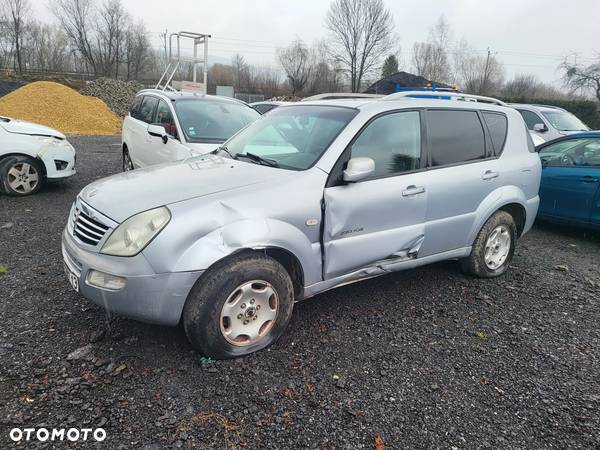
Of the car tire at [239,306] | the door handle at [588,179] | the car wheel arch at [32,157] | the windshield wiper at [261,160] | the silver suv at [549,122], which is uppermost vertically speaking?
the silver suv at [549,122]

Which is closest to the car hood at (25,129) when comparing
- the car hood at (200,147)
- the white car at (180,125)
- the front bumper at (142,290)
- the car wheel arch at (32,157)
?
the car wheel arch at (32,157)

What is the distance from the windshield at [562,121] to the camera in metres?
10.9

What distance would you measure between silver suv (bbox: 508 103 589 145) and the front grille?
34.4 feet

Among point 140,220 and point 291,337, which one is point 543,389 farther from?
point 140,220

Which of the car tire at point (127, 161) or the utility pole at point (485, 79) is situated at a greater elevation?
the utility pole at point (485, 79)

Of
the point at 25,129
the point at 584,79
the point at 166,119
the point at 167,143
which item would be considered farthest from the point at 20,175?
the point at 584,79

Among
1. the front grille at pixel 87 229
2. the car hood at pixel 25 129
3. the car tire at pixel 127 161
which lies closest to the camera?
the front grille at pixel 87 229

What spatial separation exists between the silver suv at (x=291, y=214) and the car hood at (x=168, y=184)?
0.05 feet

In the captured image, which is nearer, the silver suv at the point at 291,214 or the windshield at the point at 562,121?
the silver suv at the point at 291,214

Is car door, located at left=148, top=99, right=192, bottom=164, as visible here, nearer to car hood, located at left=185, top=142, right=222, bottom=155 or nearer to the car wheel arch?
car hood, located at left=185, top=142, right=222, bottom=155

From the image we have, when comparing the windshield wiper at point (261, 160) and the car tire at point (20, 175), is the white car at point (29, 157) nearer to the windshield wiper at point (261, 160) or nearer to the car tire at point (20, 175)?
the car tire at point (20, 175)

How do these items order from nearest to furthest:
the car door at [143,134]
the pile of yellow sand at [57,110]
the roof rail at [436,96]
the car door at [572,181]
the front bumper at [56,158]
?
the roof rail at [436,96] < the car door at [572,181] < the car door at [143,134] < the front bumper at [56,158] < the pile of yellow sand at [57,110]

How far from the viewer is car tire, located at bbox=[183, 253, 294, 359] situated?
2.68 meters

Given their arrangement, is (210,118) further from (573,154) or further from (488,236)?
(573,154)
